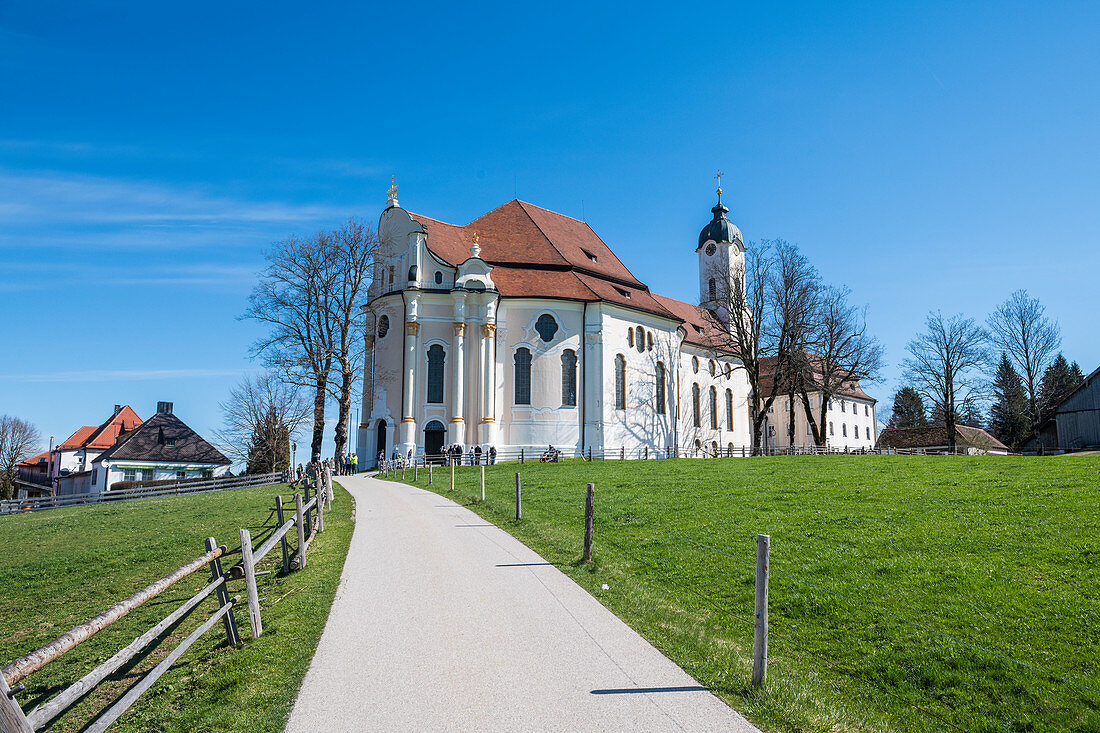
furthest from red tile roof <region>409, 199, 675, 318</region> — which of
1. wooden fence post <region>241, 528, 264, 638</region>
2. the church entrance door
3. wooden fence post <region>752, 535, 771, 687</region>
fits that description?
wooden fence post <region>752, 535, 771, 687</region>

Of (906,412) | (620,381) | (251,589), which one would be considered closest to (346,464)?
(620,381)

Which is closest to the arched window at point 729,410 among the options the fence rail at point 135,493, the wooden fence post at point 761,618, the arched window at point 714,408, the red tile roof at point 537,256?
A: the arched window at point 714,408

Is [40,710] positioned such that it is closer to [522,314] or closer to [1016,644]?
[1016,644]

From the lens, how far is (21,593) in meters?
11.5

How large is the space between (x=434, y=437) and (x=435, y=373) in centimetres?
391

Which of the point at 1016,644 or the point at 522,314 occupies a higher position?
Result: the point at 522,314

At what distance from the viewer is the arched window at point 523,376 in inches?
1630

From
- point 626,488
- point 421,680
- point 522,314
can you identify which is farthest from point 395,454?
point 421,680

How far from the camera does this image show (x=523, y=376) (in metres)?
41.8

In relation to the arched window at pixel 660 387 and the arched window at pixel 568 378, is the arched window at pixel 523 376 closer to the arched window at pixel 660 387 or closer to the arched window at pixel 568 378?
the arched window at pixel 568 378

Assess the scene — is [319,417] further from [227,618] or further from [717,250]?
[717,250]

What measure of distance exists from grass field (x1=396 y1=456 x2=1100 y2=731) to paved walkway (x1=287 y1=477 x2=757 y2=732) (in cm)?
49

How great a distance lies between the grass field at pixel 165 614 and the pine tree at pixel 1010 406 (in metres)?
55.7

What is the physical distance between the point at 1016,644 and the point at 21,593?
48.0 feet
